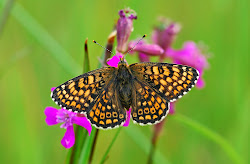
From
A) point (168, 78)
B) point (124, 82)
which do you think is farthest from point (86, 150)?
point (168, 78)

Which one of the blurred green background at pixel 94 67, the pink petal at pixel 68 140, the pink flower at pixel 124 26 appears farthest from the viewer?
the blurred green background at pixel 94 67

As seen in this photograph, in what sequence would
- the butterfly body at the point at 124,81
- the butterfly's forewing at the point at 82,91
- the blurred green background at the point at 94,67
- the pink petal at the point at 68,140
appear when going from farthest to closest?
the blurred green background at the point at 94,67 → the butterfly body at the point at 124,81 → the butterfly's forewing at the point at 82,91 → the pink petal at the point at 68,140

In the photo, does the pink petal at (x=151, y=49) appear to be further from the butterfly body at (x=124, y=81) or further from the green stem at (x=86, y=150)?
the green stem at (x=86, y=150)

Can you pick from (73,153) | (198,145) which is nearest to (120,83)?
(73,153)

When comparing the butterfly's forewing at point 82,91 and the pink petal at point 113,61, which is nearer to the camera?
the butterfly's forewing at point 82,91

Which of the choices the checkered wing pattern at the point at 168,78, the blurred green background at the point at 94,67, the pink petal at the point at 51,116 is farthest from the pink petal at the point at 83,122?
the blurred green background at the point at 94,67

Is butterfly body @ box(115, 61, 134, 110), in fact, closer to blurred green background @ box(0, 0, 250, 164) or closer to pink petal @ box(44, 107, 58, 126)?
pink petal @ box(44, 107, 58, 126)

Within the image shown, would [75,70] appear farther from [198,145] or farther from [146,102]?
[198,145]
